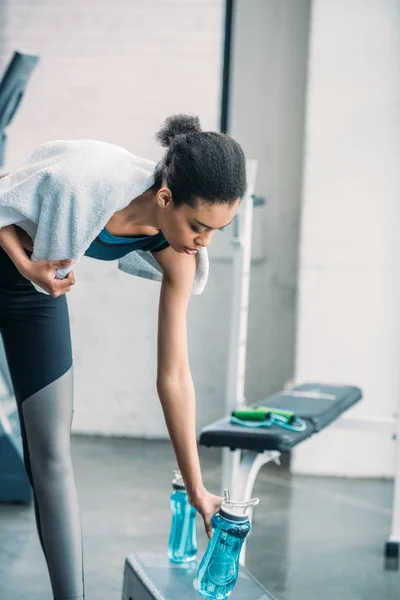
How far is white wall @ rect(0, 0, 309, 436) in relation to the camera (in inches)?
160

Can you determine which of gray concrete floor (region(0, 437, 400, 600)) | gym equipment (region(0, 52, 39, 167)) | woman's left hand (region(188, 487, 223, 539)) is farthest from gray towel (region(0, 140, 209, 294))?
gym equipment (region(0, 52, 39, 167))

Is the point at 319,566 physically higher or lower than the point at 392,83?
lower

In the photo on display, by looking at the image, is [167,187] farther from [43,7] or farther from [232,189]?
[43,7]

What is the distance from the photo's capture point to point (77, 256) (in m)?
1.38

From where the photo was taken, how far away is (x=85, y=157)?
1.40 meters

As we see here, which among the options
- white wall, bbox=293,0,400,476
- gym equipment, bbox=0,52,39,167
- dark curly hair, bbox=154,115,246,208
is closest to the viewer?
dark curly hair, bbox=154,115,246,208

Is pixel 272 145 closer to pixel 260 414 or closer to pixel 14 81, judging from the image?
pixel 14 81

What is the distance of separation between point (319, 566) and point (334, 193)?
1740 mm

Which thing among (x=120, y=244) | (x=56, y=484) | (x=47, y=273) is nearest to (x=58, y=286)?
(x=47, y=273)

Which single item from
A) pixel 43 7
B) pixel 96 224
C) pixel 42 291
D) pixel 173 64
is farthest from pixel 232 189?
pixel 43 7

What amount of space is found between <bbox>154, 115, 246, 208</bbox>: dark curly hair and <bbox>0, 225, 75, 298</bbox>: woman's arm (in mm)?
231

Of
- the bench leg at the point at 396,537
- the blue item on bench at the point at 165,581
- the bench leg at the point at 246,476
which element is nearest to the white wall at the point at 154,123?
the bench leg at the point at 396,537

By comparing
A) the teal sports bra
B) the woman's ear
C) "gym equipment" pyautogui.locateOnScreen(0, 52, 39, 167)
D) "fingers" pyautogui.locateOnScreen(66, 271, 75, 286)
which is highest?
"gym equipment" pyautogui.locateOnScreen(0, 52, 39, 167)

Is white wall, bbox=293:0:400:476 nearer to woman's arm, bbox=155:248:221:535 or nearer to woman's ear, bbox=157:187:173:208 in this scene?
woman's arm, bbox=155:248:221:535
